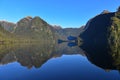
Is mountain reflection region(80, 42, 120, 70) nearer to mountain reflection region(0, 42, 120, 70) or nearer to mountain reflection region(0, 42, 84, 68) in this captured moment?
mountain reflection region(0, 42, 120, 70)


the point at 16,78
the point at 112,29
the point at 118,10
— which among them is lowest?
the point at 16,78

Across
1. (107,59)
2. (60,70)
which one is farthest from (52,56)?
(60,70)

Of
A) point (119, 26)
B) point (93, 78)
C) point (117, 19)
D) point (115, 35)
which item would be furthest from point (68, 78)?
point (117, 19)

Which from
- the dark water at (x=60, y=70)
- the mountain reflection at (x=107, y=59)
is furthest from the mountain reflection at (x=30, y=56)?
the mountain reflection at (x=107, y=59)

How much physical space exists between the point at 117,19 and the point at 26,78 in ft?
465

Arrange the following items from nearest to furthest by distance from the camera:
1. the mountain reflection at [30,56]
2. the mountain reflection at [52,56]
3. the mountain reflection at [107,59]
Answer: the mountain reflection at [107,59]
the mountain reflection at [52,56]
the mountain reflection at [30,56]

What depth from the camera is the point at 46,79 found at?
41.6 metres

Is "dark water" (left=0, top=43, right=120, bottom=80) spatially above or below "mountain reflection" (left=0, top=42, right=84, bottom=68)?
above

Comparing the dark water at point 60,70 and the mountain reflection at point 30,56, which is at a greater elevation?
the dark water at point 60,70

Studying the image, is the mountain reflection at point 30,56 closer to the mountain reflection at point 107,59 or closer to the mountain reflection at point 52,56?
the mountain reflection at point 52,56

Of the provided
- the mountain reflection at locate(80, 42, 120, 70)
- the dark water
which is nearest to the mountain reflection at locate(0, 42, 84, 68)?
the dark water

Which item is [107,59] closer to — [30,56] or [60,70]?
[60,70]

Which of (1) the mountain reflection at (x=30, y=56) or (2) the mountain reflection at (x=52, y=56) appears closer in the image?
(2) the mountain reflection at (x=52, y=56)

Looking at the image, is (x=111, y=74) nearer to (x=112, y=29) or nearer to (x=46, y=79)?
(x=46, y=79)
